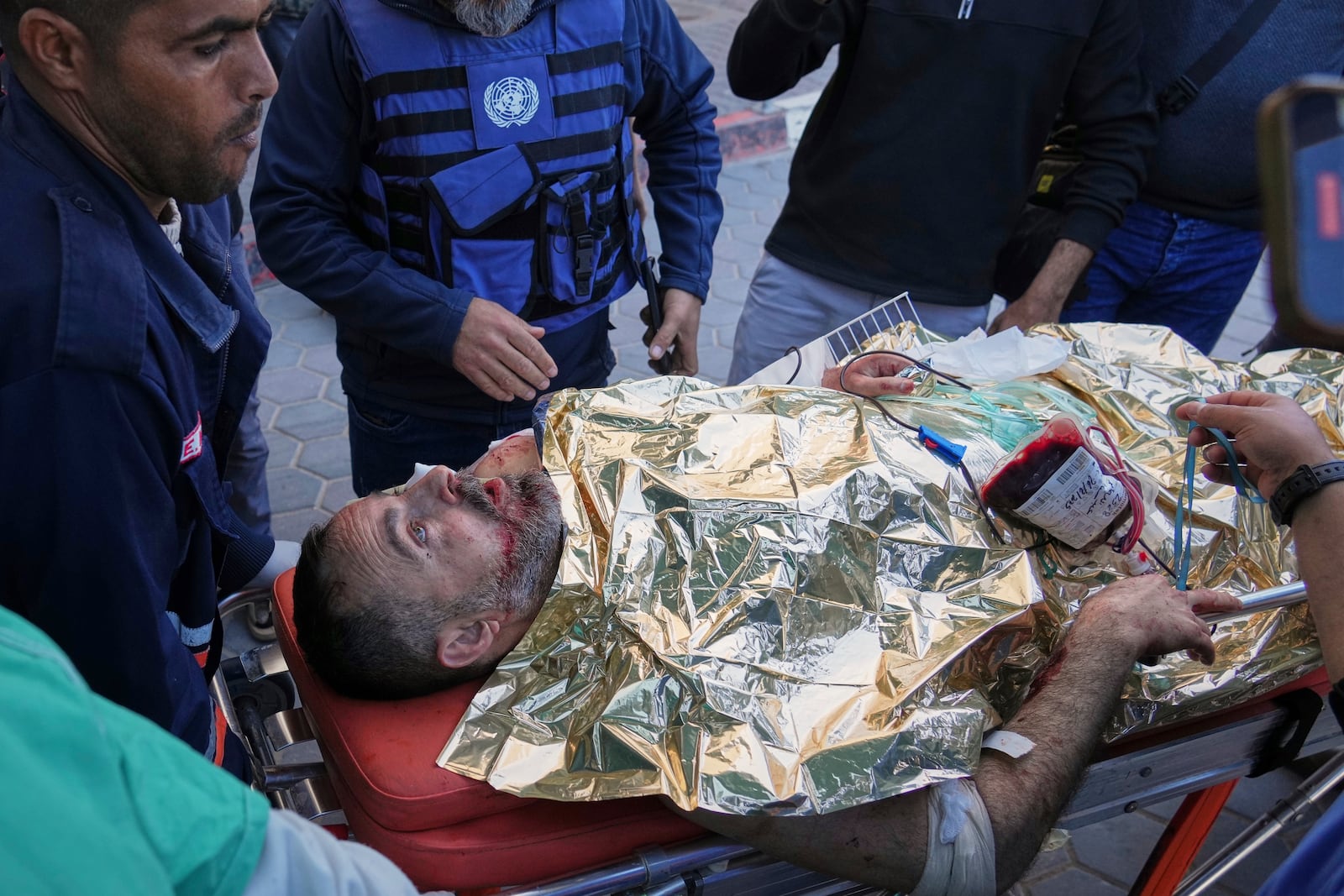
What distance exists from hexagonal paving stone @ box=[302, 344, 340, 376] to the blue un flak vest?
2.74 m

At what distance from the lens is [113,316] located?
132 cm

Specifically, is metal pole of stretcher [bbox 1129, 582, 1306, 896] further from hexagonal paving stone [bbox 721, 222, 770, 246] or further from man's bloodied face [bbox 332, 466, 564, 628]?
hexagonal paving stone [bbox 721, 222, 770, 246]

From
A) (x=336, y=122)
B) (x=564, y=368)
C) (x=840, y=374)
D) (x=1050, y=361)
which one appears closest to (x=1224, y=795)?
(x=1050, y=361)

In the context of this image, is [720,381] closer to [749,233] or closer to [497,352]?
[749,233]

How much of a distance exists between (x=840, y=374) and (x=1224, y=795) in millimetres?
1319

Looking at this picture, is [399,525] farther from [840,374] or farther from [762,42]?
[762,42]

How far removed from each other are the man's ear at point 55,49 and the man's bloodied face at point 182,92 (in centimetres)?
2

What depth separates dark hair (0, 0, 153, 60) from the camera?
133cm

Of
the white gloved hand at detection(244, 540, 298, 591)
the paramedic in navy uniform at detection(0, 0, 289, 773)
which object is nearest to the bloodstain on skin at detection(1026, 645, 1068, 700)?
the paramedic in navy uniform at detection(0, 0, 289, 773)

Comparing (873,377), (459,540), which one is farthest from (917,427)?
(459,540)

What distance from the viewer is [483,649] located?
6.67ft

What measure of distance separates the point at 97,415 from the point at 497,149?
4.12ft

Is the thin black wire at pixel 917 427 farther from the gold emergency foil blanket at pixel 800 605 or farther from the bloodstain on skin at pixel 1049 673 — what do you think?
the bloodstain on skin at pixel 1049 673

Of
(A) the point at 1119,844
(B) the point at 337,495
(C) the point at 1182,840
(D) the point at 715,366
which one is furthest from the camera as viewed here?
(D) the point at 715,366
